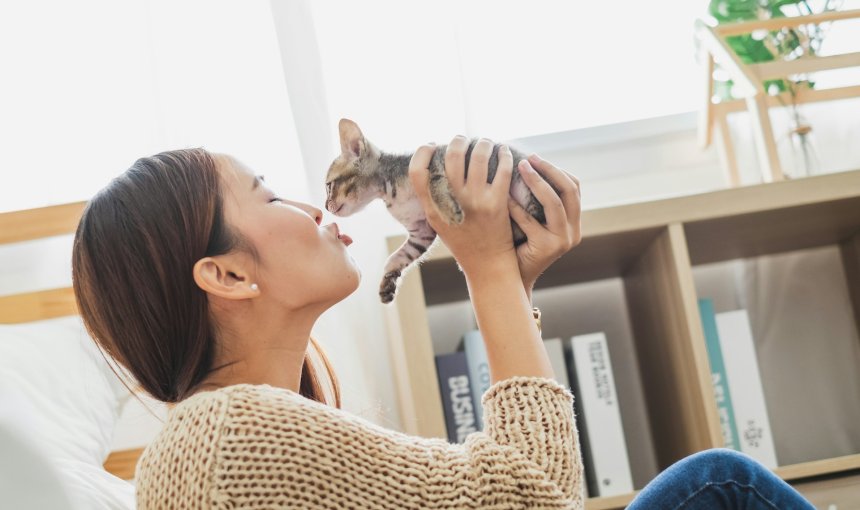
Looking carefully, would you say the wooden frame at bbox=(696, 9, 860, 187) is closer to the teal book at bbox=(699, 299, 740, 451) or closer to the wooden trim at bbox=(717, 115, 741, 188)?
the wooden trim at bbox=(717, 115, 741, 188)

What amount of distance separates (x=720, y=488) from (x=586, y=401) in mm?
573

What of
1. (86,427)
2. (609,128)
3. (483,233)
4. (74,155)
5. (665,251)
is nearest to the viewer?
(483,233)

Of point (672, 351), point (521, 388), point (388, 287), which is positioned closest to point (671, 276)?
point (672, 351)

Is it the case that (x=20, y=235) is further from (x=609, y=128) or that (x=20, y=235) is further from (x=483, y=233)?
(x=609, y=128)

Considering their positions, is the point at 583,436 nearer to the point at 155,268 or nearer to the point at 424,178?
the point at 424,178

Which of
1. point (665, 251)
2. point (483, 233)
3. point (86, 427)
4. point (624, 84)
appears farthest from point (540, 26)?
point (86, 427)

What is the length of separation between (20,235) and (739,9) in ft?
4.51

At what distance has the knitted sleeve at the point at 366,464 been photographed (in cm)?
69

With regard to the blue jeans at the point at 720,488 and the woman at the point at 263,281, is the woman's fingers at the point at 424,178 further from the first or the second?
the blue jeans at the point at 720,488

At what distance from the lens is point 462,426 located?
54.7 inches

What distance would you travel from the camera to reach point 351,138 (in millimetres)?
1008

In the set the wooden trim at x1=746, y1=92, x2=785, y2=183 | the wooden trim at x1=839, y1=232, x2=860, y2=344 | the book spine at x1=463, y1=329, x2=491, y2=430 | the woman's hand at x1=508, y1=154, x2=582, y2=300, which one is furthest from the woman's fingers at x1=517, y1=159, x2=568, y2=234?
the wooden trim at x1=839, y1=232, x2=860, y2=344

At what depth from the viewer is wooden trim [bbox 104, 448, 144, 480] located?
1366mm

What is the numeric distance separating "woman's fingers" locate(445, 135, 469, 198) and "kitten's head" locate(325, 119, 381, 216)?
0.16 m
